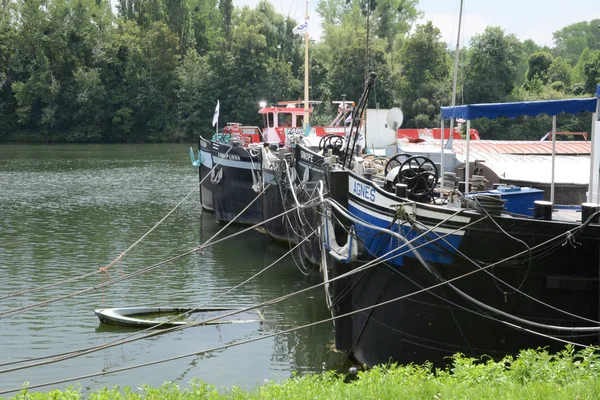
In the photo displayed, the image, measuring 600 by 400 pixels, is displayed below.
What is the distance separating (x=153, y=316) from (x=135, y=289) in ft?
8.99

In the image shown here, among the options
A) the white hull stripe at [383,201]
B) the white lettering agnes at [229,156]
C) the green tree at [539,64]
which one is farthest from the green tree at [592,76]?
the white hull stripe at [383,201]

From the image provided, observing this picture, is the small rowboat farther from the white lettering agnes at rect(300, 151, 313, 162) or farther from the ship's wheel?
the ship's wheel

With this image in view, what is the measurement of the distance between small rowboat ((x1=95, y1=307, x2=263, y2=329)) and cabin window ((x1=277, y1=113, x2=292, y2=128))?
21.2 meters

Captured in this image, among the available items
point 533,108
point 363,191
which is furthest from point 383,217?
point 533,108

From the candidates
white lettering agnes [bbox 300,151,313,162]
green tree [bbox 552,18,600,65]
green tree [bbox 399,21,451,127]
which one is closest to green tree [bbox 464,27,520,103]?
green tree [bbox 399,21,451,127]

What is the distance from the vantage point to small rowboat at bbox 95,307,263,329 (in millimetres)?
14094

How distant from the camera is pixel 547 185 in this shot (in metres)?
13.7

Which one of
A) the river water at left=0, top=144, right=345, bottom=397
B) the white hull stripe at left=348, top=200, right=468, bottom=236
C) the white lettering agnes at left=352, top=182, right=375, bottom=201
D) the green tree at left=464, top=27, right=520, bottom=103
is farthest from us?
the green tree at left=464, top=27, right=520, bottom=103

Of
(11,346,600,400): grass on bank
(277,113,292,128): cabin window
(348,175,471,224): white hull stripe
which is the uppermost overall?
(277,113,292,128): cabin window

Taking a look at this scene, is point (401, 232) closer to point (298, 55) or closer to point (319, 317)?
point (319, 317)

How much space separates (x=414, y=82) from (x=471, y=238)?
2511 inches

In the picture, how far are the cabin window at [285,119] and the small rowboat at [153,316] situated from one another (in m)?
21.2

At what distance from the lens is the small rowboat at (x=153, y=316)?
14094 mm

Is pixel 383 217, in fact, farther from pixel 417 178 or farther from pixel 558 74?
pixel 558 74
